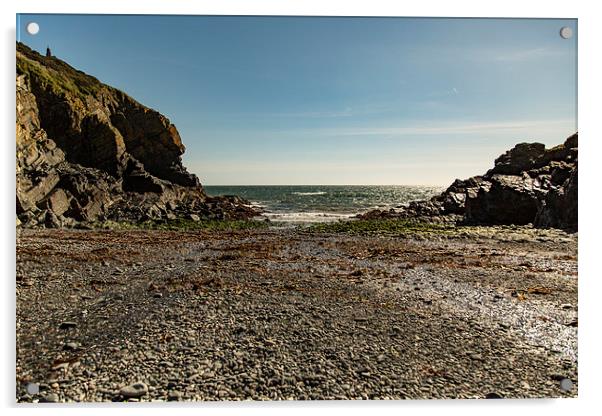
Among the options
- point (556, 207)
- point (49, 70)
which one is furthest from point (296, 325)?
point (556, 207)

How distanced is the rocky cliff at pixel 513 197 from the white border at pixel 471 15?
2.99 m

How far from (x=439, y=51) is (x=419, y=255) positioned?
15.9ft

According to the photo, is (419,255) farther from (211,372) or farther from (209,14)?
(209,14)

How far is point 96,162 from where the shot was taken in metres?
25.3

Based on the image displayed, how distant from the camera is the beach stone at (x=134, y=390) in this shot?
16.0 ft

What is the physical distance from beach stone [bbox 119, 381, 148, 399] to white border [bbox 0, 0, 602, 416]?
7.18ft

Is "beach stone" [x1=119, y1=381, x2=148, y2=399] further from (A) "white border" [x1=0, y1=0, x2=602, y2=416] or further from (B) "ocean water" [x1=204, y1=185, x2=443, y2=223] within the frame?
(B) "ocean water" [x1=204, y1=185, x2=443, y2=223]

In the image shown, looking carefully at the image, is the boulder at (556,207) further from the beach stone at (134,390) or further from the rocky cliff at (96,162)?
the rocky cliff at (96,162)

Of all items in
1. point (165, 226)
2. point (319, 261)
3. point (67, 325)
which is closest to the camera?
point (67, 325)

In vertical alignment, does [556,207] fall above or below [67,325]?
above

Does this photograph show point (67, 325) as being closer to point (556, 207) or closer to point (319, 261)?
point (319, 261)

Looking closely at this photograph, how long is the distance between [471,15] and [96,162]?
2459cm

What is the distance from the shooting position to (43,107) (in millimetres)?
19812
